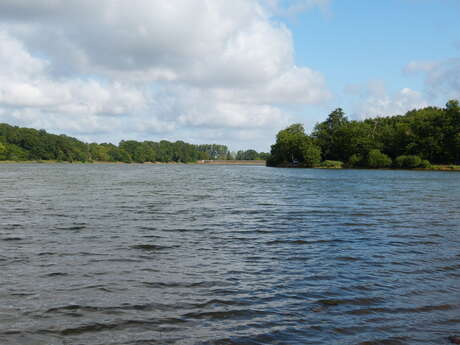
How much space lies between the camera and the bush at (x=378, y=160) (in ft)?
490

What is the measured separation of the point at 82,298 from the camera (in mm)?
9117

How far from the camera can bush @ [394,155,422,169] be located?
138500 millimetres

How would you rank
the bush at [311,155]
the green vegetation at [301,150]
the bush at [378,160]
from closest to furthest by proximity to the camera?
the bush at [378,160], the bush at [311,155], the green vegetation at [301,150]

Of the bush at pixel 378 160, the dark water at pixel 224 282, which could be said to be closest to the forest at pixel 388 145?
the bush at pixel 378 160

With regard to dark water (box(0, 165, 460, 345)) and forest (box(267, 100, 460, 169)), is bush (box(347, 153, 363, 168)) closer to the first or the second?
forest (box(267, 100, 460, 169))

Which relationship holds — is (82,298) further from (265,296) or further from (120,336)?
(265,296)

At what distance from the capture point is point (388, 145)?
16400cm

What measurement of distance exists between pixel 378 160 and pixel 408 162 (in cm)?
1201

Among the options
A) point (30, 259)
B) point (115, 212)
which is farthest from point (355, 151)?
point (30, 259)

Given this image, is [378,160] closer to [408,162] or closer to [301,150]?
[408,162]

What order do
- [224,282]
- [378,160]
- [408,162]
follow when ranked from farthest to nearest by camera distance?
1. [378,160]
2. [408,162]
3. [224,282]

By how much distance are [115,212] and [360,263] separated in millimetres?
15565

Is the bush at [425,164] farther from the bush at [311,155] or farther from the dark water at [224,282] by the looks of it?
the dark water at [224,282]

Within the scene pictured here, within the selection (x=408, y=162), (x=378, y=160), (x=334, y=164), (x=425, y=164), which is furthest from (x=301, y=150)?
(x=425, y=164)
